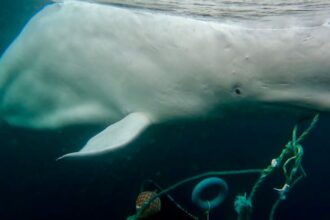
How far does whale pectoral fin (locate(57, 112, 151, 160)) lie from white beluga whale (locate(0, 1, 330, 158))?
0.01 m

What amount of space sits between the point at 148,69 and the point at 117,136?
3.42 feet

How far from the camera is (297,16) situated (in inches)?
127

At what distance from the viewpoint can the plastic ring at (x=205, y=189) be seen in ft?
12.4

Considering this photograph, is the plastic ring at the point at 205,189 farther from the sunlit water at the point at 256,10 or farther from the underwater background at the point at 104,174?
the sunlit water at the point at 256,10

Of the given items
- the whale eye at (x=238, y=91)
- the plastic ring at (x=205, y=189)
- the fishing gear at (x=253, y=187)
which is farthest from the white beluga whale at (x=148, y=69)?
the plastic ring at (x=205, y=189)

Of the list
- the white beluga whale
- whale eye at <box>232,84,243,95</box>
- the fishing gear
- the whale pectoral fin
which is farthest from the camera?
whale eye at <box>232,84,243,95</box>

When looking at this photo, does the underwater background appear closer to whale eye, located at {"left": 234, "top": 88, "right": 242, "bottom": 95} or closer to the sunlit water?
whale eye, located at {"left": 234, "top": 88, "right": 242, "bottom": 95}

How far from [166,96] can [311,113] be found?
1888 mm

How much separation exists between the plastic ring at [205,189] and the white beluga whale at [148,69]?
1.06m

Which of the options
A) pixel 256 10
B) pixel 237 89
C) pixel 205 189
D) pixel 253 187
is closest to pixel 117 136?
pixel 205 189

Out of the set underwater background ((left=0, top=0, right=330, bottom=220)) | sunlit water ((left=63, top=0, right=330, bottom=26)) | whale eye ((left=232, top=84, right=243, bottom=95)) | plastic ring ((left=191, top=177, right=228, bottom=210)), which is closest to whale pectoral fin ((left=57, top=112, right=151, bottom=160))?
underwater background ((left=0, top=0, right=330, bottom=220))

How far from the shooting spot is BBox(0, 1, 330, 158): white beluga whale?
3688 mm

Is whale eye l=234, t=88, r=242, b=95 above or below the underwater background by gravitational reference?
above

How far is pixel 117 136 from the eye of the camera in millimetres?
4402
